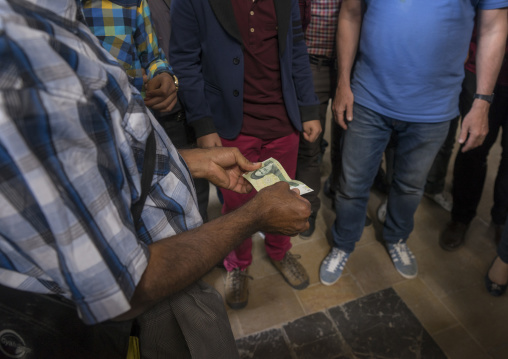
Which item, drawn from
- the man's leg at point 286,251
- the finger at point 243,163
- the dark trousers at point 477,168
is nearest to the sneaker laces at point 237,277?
the man's leg at point 286,251

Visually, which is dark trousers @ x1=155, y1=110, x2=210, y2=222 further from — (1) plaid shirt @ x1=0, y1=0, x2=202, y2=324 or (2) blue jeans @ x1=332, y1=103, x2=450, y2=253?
(1) plaid shirt @ x1=0, y1=0, x2=202, y2=324

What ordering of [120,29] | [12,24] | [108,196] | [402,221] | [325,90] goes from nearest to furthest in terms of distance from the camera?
[12,24]
[108,196]
[120,29]
[402,221]
[325,90]

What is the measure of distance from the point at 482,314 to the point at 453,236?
631 millimetres

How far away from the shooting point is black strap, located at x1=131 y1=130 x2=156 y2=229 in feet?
2.76

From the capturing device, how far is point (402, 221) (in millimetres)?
2371

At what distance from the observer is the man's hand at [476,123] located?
1904 mm

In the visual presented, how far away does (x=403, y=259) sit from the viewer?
96.7 inches

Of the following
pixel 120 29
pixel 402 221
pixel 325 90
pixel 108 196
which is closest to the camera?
pixel 108 196

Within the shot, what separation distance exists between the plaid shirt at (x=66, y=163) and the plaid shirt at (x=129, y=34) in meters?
0.90

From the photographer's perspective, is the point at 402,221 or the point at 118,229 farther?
the point at 402,221

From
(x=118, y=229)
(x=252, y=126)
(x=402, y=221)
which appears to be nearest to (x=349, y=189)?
(x=402, y=221)

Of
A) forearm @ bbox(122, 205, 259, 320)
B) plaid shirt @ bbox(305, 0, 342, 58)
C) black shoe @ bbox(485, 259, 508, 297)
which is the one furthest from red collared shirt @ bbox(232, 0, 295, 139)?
black shoe @ bbox(485, 259, 508, 297)

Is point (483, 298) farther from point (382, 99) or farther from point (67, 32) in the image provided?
point (67, 32)

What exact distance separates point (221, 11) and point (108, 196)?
4.31 ft
